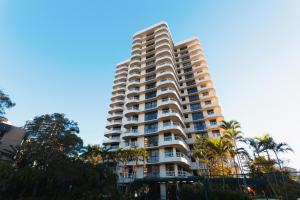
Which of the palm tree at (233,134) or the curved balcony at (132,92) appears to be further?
the curved balcony at (132,92)

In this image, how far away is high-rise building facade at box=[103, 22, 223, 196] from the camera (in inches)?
1355

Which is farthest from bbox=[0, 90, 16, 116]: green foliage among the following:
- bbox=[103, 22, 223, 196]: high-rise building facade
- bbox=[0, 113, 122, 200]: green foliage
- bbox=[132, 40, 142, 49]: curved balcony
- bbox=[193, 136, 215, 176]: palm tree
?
bbox=[132, 40, 142, 49]: curved balcony

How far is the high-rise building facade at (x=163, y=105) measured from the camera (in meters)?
34.4

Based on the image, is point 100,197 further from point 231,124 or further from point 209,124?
point 209,124

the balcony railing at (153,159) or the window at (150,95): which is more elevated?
the window at (150,95)

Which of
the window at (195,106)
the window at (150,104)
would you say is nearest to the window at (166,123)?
the window at (150,104)

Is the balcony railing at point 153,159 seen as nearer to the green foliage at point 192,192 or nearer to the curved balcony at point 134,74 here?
the green foliage at point 192,192

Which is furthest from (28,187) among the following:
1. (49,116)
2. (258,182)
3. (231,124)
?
(231,124)

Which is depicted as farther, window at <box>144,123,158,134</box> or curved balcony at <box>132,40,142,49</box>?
curved balcony at <box>132,40,142,49</box>

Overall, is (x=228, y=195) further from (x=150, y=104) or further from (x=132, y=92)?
(x=132, y=92)

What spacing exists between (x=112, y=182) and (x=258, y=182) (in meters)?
22.3

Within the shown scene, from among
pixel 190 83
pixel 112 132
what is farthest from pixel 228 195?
pixel 112 132

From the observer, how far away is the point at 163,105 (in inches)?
1547

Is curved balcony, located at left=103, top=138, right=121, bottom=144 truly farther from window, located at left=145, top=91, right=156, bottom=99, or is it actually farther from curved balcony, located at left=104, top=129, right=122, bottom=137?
window, located at left=145, top=91, right=156, bottom=99
